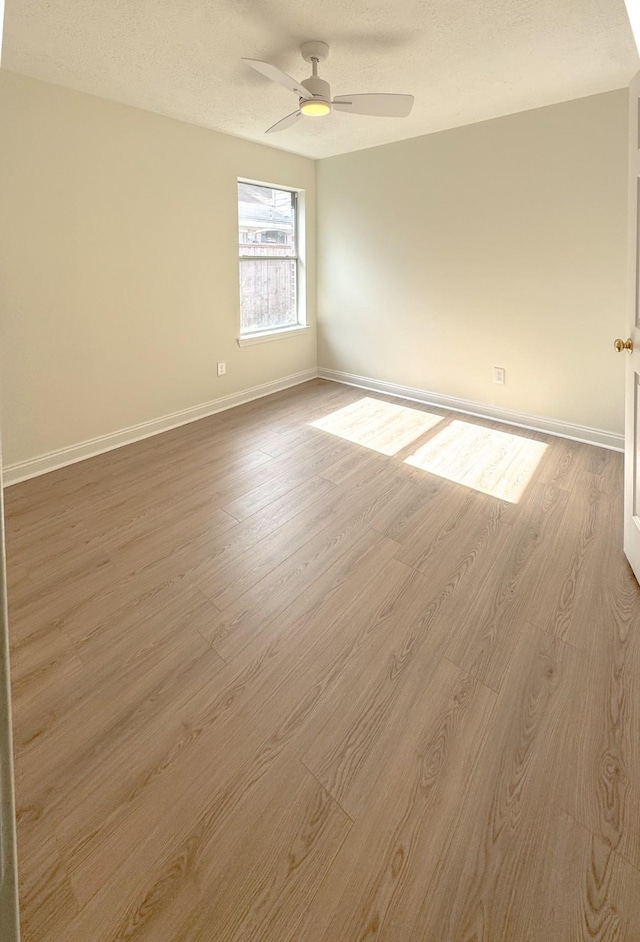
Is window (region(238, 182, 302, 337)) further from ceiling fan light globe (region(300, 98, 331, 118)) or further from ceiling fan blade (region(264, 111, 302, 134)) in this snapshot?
ceiling fan light globe (region(300, 98, 331, 118))

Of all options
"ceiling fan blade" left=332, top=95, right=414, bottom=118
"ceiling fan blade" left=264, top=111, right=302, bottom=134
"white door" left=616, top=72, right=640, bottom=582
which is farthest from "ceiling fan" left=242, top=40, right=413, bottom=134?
"white door" left=616, top=72, right=640, bottom=582

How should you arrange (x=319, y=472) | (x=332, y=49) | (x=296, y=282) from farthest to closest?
(x=296, y=282) < (x=319, y=472) < (x=332, y=49)

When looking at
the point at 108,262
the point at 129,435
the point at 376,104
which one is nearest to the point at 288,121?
the point at 376,104

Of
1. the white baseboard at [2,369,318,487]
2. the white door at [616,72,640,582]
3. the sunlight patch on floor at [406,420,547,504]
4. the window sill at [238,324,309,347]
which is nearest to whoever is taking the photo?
the white door at [616,72,640,582]

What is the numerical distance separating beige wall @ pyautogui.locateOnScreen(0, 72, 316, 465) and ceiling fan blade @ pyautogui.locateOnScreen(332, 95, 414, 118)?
1601 mm

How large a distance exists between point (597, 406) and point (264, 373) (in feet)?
9.70

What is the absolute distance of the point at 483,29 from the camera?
2424mm

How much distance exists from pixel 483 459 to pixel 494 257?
5.56ft

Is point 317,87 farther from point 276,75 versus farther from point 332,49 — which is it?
point 276,75

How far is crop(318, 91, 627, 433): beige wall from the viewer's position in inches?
137

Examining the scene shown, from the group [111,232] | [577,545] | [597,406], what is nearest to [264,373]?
[111,232]

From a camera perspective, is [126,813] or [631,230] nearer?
[126,813]

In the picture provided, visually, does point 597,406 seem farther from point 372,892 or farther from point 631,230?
point 372,892

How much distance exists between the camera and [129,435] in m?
3.94
